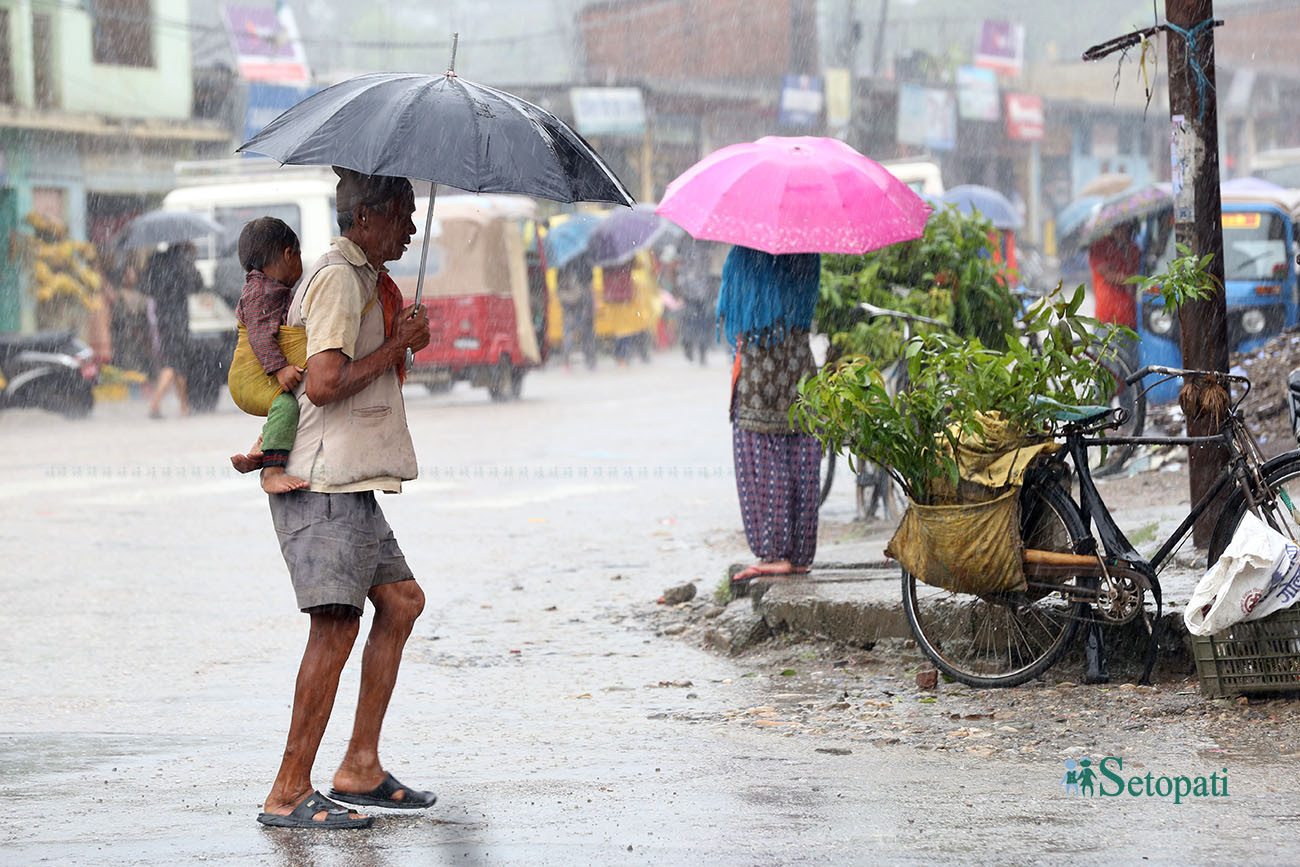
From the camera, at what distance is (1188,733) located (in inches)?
196

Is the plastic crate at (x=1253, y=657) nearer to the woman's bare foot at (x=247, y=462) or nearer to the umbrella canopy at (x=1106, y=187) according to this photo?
the woman's bare foot at (x=247, y=462)

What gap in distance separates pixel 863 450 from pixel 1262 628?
4.61 feet

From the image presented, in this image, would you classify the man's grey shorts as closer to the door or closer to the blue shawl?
the blue shawl

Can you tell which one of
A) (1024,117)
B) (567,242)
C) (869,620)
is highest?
(1024,117)

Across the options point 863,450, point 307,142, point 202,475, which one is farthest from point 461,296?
point 307,142

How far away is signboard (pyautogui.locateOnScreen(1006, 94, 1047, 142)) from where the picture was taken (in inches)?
1887

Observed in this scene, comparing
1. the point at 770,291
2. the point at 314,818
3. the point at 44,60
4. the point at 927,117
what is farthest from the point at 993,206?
the point at 927,117

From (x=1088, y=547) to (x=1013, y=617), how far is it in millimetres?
511

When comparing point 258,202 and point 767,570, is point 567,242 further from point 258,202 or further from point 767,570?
point 767,570

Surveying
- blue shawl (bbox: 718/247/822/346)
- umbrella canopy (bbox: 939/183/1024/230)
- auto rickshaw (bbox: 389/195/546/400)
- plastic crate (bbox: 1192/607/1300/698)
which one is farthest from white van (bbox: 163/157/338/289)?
plastic crate (bbox: 1192/607/1300/698)

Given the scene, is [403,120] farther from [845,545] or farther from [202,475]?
[202,475]

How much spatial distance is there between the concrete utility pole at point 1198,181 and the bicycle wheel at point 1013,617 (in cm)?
79

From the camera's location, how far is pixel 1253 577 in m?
4.99

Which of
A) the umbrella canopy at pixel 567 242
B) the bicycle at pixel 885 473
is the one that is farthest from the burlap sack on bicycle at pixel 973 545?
the umbrella canopy at pixel 567 242
